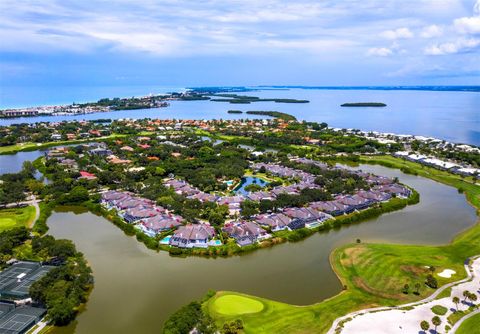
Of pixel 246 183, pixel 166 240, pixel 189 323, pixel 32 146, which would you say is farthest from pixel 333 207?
pixel 32 146

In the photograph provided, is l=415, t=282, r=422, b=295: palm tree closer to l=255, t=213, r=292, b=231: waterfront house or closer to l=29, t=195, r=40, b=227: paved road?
l=255, t=213, r=292, b=231: waterfront house

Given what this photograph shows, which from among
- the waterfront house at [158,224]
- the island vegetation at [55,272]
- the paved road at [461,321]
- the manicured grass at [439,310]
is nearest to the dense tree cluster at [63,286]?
the island vegetation at [55,272]

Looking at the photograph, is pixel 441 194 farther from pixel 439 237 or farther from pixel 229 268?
pixel 229 268

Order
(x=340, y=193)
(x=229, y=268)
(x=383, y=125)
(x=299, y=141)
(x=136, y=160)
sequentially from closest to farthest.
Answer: (x=229, y=268), (x=340, y=193), (x=136, y=160), (x=299, y=141), (x=383, y=125)

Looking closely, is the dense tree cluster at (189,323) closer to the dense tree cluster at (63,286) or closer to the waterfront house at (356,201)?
the dense tree cluster at (63,286)

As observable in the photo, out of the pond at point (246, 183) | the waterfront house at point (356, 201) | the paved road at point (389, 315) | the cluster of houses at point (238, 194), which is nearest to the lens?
the paved road at point (389, 315)

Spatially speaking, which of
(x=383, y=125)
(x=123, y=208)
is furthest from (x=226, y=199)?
(x=383, y=125)
